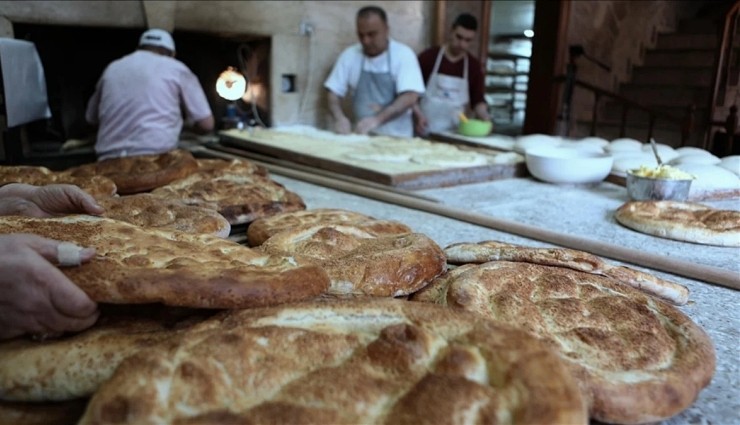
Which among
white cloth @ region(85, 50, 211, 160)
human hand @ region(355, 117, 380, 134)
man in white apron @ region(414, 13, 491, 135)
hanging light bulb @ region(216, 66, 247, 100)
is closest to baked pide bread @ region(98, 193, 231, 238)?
white cloth @ region(85, 50, 211, 160)

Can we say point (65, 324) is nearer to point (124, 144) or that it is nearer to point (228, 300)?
point (228, 300)

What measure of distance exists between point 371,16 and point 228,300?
513 centimetres

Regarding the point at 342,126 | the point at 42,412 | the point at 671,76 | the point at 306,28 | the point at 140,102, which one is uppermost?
the point at 306,28

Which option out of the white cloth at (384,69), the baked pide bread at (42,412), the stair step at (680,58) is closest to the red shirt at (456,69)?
the white cloth at (384,69)

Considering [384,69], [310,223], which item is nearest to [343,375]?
[310,223]

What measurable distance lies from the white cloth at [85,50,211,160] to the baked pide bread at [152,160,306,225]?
1404mm

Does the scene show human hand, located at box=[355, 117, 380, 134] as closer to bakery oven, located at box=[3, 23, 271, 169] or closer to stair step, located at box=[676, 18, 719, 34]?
bakery oven, located at box=[3, 23, 271, 169]

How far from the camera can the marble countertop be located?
1290 millimetres

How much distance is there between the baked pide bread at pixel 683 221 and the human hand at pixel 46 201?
2380 mm

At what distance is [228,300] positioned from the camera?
3.76ft

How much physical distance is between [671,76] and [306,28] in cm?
665

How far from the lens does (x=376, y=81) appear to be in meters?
6.23

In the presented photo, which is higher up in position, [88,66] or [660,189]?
[88,66]

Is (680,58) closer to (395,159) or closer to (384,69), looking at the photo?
(384,69)
